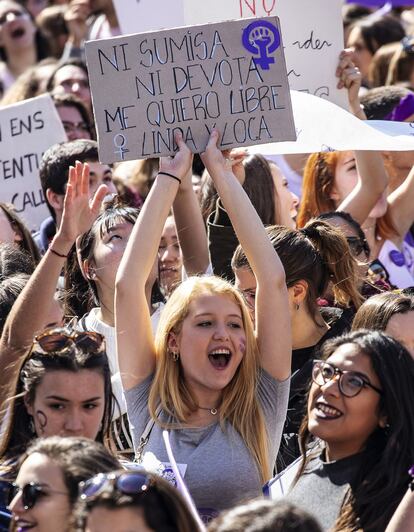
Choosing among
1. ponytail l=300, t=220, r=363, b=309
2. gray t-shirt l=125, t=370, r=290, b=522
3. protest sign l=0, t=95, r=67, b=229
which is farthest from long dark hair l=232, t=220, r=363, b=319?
protest sign l=0, t=95, r=67, b=229

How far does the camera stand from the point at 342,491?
373 centimetres

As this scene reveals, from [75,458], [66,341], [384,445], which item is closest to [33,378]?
[66,341]

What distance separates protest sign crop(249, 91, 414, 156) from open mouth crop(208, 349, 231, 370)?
133 centimetres

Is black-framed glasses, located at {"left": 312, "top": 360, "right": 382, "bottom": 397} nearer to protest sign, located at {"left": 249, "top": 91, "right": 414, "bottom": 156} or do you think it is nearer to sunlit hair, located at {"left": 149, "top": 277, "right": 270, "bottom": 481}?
sunlit hair, located at {"left": 149, "top": 277, "right": 270, "bottom": 481}

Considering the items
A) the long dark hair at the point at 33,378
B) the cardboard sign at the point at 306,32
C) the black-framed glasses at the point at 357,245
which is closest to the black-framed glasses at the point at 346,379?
the long dark hair at the point at 33,378

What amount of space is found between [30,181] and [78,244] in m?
1.59

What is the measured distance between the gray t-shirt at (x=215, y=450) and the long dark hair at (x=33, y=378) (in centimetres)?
15

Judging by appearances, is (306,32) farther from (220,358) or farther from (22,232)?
(220,358)

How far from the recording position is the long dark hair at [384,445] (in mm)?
3629

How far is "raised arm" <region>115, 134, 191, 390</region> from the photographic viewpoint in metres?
4.20

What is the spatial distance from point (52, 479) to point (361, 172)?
2.92 metres

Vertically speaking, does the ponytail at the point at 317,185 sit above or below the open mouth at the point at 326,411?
above

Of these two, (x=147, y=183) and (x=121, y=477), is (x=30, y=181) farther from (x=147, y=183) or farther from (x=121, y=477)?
(x=121, y=477)

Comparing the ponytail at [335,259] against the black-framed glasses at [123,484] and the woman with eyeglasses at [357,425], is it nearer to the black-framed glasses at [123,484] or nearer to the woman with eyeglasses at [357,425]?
the woman with eyeglasses at [357,425]
